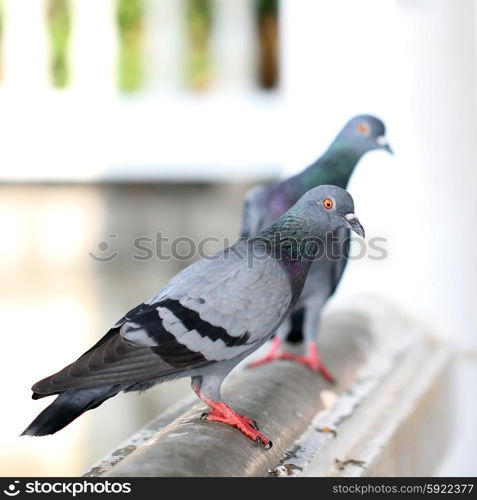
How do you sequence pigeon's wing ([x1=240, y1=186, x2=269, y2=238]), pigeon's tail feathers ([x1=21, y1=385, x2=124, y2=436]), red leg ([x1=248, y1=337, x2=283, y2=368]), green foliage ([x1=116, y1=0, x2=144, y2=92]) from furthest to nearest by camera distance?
green foliage ([x1=116, y1=0, x2=144, y2=92]) < red leg ([x1=248, y1=337, x2=283, y2=368]) < pigeon's wing ([x1=240, y1=186, x2=269, y2=238]) < pigeon's tail feathers ([x1=21, y1=385, x2=124, y2=436])

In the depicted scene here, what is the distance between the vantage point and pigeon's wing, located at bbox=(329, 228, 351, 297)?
1.45m

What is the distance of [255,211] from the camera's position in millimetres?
1640

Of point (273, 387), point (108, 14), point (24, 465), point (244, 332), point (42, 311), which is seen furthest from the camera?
point (108, 14)

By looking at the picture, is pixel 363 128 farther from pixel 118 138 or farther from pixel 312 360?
pixel 118 138

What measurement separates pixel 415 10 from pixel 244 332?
4.95ft

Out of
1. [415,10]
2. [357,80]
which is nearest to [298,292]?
[357,80]

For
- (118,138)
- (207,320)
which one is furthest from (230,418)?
(118,138)

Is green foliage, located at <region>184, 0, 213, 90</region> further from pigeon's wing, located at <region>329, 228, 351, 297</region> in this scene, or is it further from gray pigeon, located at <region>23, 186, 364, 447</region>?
gray pigeon, located at <region>23, 186, 364, 447</region>

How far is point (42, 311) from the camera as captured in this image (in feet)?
17.7

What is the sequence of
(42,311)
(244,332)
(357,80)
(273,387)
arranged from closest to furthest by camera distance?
(244,332) < (273,387) < (357,80) < (42,311)

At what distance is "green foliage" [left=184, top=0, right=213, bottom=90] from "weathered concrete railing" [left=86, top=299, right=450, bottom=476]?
447 cm

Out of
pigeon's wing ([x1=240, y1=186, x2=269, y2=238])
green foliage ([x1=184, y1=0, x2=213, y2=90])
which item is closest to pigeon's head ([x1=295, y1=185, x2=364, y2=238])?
pigeon's wing ([x1=240, y1=186, x2=269, y2=238])

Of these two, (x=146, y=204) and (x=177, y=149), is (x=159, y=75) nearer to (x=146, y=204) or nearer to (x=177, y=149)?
(x=177, y=149)

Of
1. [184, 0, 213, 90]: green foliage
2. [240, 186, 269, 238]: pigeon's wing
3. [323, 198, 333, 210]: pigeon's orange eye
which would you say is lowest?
[240, 186, 269, 238]: pigeon's wing
